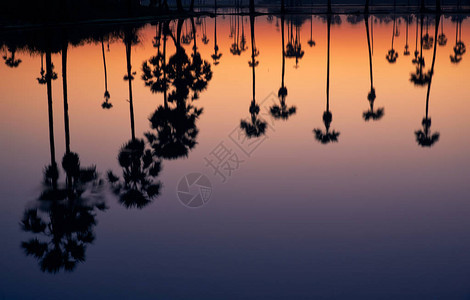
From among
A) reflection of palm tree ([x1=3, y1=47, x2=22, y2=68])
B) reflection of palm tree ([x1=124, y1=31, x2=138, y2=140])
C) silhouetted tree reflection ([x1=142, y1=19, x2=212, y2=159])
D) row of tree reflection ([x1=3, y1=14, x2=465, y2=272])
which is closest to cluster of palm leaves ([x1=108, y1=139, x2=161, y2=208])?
row of tree reflection ([x1=3, y1=14, x2=465, y2=272])

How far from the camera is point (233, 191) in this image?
13.9 meters

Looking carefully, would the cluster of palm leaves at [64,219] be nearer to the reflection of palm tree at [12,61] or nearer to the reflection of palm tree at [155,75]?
the reflection of palm tree at [155,75]

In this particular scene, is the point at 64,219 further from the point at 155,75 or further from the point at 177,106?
the point at 155,75

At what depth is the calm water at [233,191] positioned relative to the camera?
920 centimetres

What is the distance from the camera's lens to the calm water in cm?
920

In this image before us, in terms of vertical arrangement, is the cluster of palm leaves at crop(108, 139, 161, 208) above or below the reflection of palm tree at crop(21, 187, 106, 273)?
above

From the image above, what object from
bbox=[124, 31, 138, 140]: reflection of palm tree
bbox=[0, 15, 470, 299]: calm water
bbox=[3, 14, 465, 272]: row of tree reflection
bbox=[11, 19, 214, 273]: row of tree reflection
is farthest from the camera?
bbox=[124, 31, 138, 140]: reflection of palm tree

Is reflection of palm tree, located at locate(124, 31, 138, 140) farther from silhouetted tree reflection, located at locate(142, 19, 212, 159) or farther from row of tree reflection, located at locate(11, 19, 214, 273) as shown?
silhouetted tree reflection, located at locate(142, 19, 212, 159)

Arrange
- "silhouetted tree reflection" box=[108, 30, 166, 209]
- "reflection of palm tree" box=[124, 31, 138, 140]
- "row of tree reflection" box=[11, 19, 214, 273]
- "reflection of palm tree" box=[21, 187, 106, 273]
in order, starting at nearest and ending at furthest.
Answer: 1. "reflection of palm tree" box=[21, 187, 106, 273]
2. "row of tree reflection" box=[11, 19, 214, 273]
3. "silhouetted tree reflection" box=[108, 30, 166, 209]
4. "reflection of palm tree" box=[124, 31, 138, 140]

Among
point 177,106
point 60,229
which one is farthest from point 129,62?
point 60,229

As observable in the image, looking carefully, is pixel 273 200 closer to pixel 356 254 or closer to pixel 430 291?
pixel 356 254

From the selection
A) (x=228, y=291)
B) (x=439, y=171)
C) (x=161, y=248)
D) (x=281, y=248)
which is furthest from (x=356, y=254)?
(x=439, y=171)

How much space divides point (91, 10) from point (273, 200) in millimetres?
75994

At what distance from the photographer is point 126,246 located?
34.3 ft
